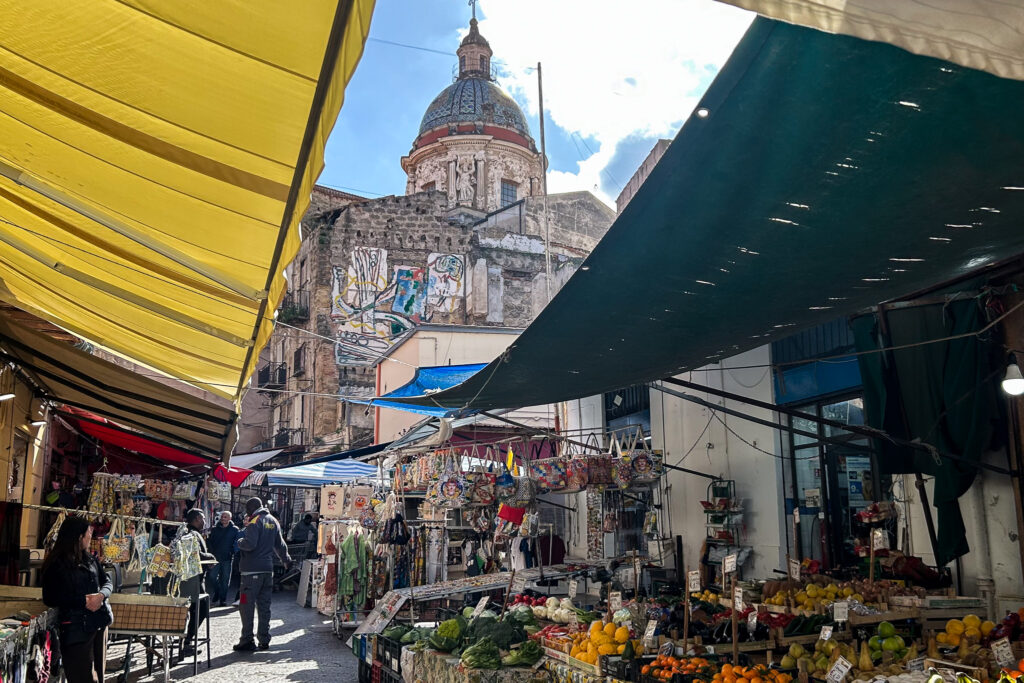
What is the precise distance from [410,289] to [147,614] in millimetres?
18572

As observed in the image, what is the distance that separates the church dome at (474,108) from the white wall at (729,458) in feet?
79.1

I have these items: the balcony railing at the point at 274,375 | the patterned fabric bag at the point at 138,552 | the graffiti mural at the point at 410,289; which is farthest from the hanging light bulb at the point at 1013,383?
the balcony railing at the point at 274,375

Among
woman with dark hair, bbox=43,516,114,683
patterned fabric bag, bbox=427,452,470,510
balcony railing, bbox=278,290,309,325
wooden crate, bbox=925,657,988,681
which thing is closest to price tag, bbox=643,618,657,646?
wooden crate, bbox=925,657,988,681

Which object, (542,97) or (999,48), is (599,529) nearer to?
(999,48)

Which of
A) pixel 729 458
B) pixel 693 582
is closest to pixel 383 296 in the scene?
pixel 729 458

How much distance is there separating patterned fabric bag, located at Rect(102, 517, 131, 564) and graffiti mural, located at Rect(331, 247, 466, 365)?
17.1 metres

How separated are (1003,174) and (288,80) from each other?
92.0 inches

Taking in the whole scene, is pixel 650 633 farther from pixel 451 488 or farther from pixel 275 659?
pixel 275 659

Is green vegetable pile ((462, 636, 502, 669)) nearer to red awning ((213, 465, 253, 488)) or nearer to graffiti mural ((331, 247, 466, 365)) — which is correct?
red awning ((213, 465, 253, 488))

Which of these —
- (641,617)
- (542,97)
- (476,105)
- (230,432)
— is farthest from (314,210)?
(641,617)

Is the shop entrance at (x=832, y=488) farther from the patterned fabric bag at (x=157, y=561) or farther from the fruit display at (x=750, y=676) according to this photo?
the patterned fabric bag at (x=157, y=561)

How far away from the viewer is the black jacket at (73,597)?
21.9 feet

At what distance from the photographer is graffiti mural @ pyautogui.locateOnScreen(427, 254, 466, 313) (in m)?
26.5

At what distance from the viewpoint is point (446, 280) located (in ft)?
87.0
